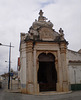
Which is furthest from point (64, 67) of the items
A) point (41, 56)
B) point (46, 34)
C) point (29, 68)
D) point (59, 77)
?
point (46, 34)

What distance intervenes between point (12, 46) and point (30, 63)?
985cm

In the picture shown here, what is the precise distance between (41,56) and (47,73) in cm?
432

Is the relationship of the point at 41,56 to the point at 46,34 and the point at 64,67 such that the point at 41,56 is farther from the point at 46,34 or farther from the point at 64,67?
the point at 64,67

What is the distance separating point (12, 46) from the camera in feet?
82.7

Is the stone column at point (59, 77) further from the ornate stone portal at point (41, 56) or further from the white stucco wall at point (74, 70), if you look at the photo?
the white stucco wall at point (74, 70)

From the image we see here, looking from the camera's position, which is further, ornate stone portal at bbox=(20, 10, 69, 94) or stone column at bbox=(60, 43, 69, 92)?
stone column at bbox=(60, 43, 69, 92)

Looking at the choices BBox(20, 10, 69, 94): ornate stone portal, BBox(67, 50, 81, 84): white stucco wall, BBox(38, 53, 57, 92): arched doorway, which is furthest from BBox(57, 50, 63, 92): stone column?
BBox(67, 50, 81, 84): white stucco wall

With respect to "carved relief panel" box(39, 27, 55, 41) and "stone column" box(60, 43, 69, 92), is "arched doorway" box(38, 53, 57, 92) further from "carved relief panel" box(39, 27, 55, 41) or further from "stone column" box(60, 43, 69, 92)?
"carved relief panel" box(39, 27, 55, 41)

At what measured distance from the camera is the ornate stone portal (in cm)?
1627

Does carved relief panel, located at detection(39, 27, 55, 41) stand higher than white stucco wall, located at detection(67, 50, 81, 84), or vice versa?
carved relief panel, located at detection(39, 27, 55, 41)

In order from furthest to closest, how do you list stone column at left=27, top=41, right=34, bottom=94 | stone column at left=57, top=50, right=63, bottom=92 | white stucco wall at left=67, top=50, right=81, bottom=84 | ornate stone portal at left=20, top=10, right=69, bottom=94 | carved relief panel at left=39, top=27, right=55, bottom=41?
white stucco wall at left=67, top=50, right=81, bottom=84 < carved relief panel at left=39, top=27, right=55, bottom=41 < stone column at left=57, top=50, right=63, bottom=92 < ornate stone portal at left=20, top=10, right=69, bottom=94 < stone column at left=27, top=41, right=34, bottom=94

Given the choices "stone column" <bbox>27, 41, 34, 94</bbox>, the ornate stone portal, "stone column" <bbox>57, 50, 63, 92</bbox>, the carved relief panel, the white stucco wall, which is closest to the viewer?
"stone column" <bbox>27, 41, 34, 94</bbox>

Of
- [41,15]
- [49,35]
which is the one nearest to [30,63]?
[49,35]

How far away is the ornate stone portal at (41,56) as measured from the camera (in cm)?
1627
